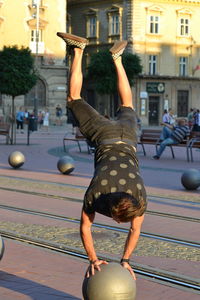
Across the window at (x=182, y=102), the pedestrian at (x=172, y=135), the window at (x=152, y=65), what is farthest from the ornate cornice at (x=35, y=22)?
the pedestrian at (x=172, y=135)

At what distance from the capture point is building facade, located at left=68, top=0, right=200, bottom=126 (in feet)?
216

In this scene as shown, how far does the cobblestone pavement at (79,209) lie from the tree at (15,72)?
983 cm

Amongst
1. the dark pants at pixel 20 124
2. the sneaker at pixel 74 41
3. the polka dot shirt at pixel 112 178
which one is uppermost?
the sneaker at pixel 74 41

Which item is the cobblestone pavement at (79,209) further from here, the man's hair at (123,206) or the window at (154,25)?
the window at (154,25)

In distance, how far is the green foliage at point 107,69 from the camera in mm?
62531

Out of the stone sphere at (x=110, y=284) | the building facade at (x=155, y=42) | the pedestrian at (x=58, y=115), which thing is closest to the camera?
the stone sphere at (x=110, y=284)

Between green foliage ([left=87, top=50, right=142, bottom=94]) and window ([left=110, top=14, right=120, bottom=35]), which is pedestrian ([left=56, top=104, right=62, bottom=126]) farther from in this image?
window ([left=110, top=14, right=120, bottom=35])

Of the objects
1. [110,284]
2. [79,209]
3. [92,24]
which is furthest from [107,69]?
[110,284]

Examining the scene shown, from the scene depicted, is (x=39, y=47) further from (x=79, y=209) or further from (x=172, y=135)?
(x=79, y=209)

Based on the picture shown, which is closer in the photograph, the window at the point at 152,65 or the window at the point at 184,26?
the window at the point at 152,65

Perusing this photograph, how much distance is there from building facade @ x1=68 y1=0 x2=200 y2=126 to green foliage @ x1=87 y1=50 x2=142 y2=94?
2.64 meters

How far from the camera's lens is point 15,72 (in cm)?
3259

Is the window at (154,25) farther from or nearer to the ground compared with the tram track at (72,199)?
farther from the ground

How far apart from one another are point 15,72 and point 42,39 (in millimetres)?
28696
